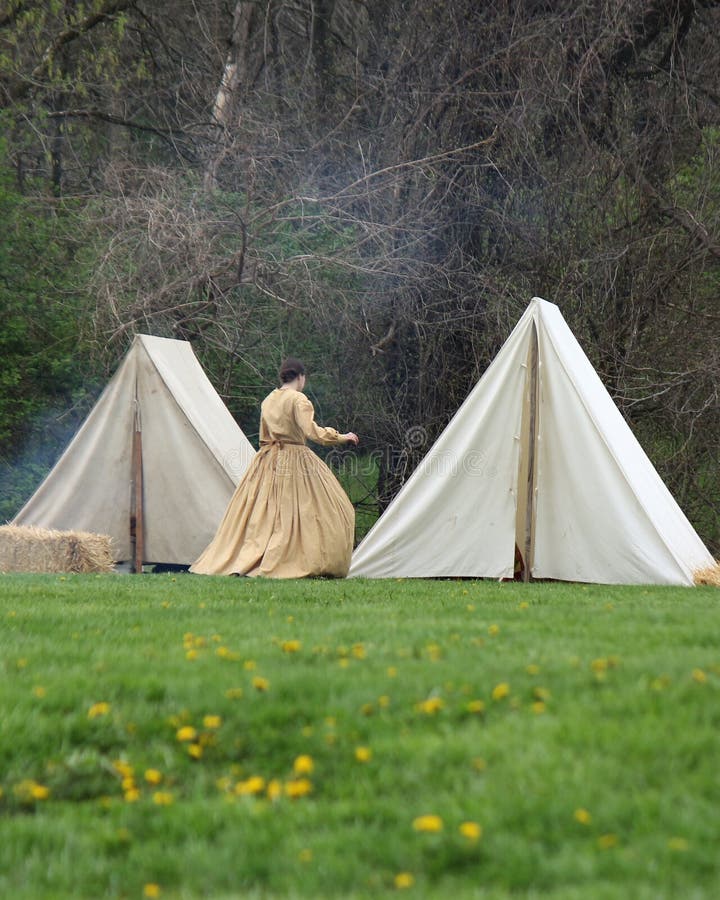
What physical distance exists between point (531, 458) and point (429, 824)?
6277mm

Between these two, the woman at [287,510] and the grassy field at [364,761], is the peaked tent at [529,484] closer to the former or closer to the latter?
the woman at [287,510]

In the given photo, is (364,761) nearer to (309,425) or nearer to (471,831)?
(471,831)

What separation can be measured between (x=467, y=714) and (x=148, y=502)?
274 inches

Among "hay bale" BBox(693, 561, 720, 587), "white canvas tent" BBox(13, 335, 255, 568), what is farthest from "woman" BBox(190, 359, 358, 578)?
"hay bale" BBox(693, 561, 720, 587)

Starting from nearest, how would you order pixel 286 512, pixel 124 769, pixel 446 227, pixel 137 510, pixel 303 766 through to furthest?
1. pixel 303 766
2. pixel 124 769
3. pixel 286 512
4. pixel 137 510
5. pixel 446 227

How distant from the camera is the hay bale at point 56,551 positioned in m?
9.13

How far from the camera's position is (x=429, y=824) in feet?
9.04

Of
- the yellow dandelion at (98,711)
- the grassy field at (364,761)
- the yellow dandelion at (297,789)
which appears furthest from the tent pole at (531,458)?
the yellow dandelion at (297,789)

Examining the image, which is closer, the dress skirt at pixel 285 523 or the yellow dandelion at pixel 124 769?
the yellow dandelion at pixel 124 769

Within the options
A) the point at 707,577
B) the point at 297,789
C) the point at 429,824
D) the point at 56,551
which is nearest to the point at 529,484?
the point at 707,577

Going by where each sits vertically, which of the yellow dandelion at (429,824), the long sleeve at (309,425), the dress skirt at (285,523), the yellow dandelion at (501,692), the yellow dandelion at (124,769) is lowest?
the yellow dandelion at (124,769)

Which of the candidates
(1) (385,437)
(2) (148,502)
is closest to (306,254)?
(1) (385,437)

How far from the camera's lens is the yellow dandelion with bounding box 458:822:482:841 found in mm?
2697

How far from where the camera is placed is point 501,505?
8.84 metres
